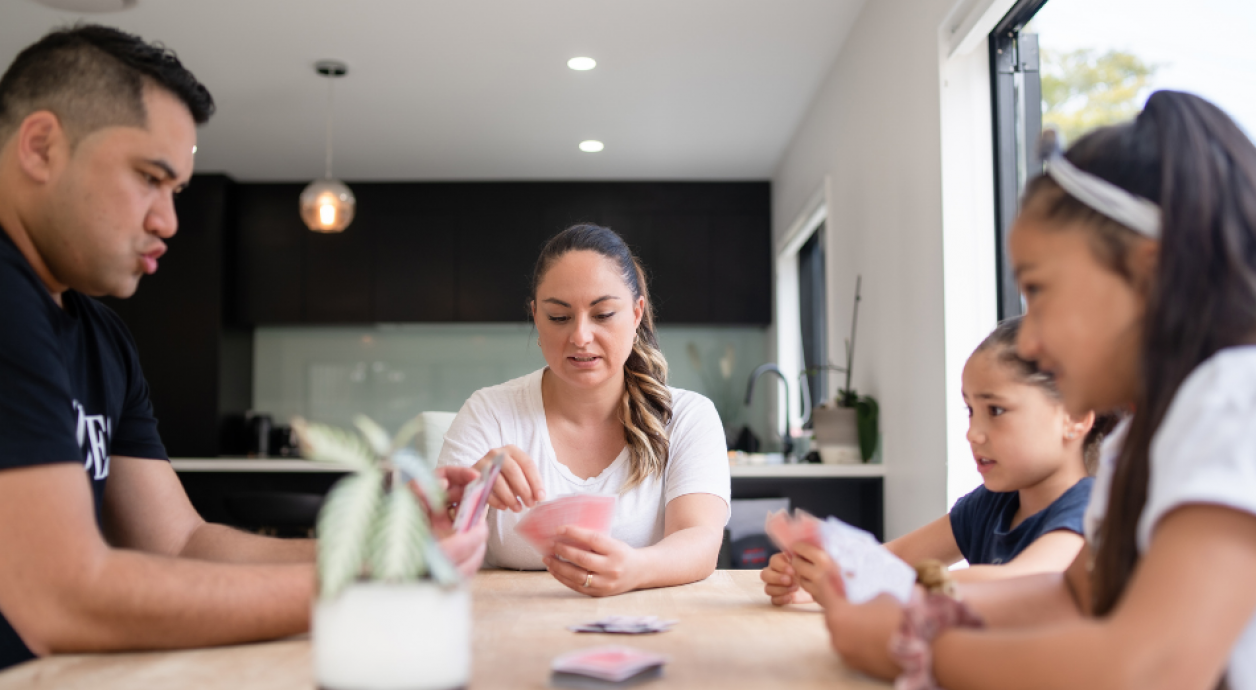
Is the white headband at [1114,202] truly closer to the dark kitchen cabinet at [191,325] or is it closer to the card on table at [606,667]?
the card on table at [606,667]

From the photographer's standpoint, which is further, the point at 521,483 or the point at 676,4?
the point at 676,4

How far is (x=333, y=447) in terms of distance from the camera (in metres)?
0.66

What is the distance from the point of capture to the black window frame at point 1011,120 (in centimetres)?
256

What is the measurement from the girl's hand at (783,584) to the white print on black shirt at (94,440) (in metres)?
0.90

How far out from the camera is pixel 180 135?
118cm

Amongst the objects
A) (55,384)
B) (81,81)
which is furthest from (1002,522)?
(81,81)

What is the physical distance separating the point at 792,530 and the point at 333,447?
596 millimetres

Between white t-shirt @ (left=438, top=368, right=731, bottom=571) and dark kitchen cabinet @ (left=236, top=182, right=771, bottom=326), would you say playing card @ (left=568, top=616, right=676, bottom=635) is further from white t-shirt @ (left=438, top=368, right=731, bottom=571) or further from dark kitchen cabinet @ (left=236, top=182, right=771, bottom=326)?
dark kitchen cabinet @ (left=236, top=182, right=771, bottom=326)

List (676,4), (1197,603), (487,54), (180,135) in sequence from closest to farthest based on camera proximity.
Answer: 1. (1197,603)
2. (180,135)
3. (676,4)
4. (487,54)

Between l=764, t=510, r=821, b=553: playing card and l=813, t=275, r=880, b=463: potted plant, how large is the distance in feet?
8.80

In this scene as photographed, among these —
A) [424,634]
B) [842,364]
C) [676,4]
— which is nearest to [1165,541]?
[424,634]

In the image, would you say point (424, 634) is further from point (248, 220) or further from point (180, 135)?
point (248, 220)

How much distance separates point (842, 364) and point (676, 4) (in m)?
1.79

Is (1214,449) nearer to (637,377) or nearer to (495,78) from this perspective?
(637,377)
